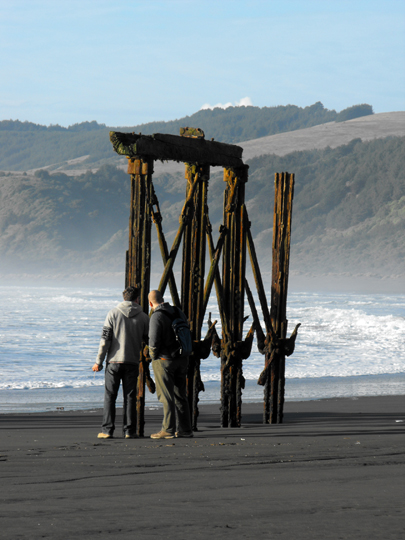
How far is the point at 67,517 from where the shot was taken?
14.2ft

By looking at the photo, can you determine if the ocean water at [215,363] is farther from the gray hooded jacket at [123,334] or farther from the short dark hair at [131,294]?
the short dark hair at [131,294]

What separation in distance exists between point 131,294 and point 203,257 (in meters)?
1.35

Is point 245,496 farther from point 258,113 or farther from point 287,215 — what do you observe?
point 258,113

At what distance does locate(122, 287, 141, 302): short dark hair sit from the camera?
7.47 m

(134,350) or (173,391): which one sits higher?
(134,350)

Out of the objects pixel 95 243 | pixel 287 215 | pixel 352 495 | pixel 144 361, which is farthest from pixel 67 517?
pixel 95 243

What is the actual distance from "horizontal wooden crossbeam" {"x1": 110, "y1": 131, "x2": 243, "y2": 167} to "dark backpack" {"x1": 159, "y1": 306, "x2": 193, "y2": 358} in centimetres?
166

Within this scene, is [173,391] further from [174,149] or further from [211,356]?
[211,356]

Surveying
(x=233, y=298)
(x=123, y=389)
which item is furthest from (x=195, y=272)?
(x=123, y=389)

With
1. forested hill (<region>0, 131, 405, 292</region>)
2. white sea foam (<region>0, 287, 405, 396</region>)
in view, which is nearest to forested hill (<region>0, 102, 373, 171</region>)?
forested hill (<region>0, 131, 405, 292</region>)

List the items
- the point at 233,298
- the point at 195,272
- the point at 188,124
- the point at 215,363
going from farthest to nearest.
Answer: the point at 188,124 < the point at 215,363 < the point at 233,298 < the point at 195,272

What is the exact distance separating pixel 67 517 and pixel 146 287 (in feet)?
12.1

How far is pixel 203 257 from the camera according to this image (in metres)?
8.59

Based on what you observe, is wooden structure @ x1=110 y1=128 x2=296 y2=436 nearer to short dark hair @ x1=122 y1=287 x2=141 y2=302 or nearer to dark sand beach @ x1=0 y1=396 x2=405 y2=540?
short dark hair @ x1=122 y1=287 x2=141 y2=302
